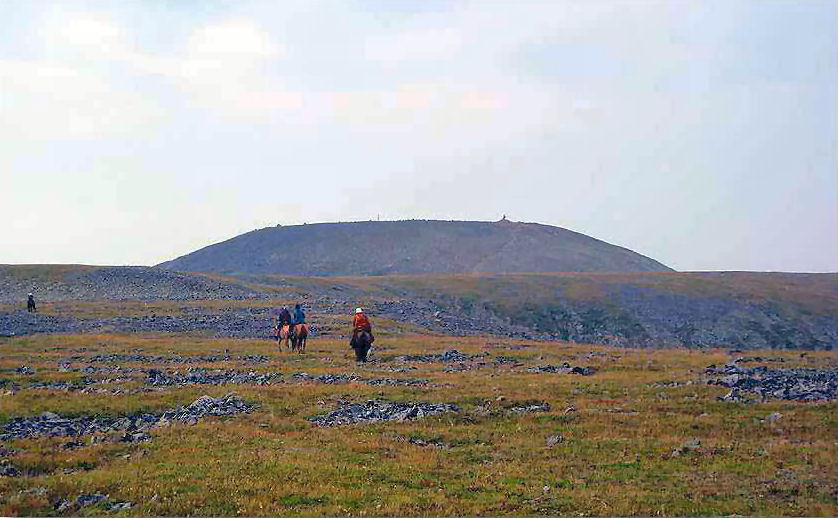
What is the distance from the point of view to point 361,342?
4016cm

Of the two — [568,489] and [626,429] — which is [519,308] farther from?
[568,489]

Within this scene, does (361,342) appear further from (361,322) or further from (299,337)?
(299,337)

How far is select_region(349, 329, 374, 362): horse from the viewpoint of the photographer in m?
40.1

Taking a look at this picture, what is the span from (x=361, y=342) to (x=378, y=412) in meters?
14.1

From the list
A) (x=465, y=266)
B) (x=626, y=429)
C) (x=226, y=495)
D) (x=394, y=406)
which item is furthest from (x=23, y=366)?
(x=465, y=266)

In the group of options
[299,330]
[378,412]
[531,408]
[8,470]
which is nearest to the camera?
[8,470]

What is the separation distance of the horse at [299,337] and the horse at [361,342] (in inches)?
209

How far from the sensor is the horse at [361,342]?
→ 40062 mm

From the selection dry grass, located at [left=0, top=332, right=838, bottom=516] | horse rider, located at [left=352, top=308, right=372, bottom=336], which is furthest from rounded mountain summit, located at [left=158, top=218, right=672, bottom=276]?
dry grass, located at [left=0, top=332, right=838, bottom=516]

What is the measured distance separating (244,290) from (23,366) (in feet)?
183

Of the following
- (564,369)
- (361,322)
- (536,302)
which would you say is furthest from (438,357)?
(536,302)

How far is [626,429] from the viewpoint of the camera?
23391mm

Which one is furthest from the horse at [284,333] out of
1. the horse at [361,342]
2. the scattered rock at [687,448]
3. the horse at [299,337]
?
the scattered rock at [687,448]

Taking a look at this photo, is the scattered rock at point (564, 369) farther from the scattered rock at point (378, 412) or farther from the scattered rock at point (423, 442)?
the scattered rock at point (423, 442)
